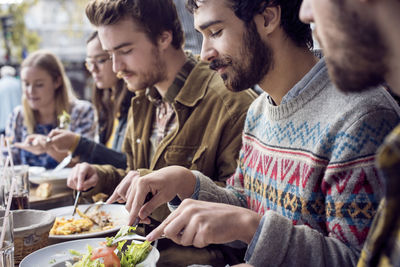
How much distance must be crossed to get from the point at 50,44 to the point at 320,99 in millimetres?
12631

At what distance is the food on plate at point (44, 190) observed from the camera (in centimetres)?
237

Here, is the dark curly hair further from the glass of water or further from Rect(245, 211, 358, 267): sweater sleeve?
the glass of water

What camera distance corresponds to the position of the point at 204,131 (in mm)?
2273

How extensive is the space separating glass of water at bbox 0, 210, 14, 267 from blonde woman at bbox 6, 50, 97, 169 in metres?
3.12

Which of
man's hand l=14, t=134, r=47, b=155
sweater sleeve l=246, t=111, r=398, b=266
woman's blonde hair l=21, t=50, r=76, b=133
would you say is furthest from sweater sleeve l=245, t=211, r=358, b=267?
woman's blonde hair l=21, t=50, r=76, b=133

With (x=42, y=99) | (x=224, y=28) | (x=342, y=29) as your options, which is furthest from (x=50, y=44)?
(x=342, y=29)

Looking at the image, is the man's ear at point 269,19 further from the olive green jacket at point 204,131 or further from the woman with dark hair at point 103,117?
the woman with dark hair at point 103,117

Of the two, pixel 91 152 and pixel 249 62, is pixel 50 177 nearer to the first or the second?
pixel 91 152

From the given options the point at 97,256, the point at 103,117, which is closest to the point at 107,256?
the point at 97,256

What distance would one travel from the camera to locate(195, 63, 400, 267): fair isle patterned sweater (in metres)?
1.10

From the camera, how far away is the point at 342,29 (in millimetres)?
819

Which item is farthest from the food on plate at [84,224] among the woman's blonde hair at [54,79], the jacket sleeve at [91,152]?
the woman's blonde hair at [54,79]

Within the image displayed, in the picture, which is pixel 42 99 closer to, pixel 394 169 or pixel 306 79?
pixel 306 79

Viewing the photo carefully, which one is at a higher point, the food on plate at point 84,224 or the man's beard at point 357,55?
the man's beard at point 357,55
